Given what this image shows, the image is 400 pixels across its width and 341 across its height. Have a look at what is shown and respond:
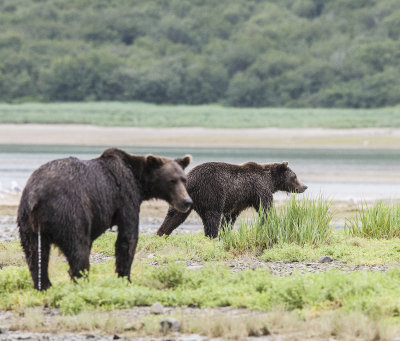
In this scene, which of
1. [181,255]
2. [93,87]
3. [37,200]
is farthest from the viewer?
[93,87]

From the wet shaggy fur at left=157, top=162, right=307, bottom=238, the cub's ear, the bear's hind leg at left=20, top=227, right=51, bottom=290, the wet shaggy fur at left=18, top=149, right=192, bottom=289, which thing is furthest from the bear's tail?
the wet shaggy fur at left=157, top=162, right=307, bottom=238

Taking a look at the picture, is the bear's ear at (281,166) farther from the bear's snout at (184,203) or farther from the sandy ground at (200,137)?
the sandy ground at (200,137)

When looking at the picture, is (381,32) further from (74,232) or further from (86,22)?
(74,232)

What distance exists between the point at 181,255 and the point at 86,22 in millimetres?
88856

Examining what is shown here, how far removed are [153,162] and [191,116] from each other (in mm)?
56100

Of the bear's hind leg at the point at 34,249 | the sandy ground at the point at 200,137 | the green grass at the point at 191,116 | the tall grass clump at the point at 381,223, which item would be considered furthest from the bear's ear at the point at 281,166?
the green grass at the point at 191,116

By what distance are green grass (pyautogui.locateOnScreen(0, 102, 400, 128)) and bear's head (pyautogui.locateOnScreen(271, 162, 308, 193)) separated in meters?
41.7

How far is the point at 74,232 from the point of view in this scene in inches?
334

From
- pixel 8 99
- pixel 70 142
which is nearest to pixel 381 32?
pixel 8 99

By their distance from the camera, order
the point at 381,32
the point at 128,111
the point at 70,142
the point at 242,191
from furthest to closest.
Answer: the point at 381,32 < the point at 128,111 < the point at 70,142 < the point at 242,191

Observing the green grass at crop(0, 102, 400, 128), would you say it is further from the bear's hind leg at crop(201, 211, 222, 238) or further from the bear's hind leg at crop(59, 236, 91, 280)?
the bear's hind leg at crop(59, 236, 91, 280)

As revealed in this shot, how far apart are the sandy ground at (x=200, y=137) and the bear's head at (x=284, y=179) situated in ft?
116

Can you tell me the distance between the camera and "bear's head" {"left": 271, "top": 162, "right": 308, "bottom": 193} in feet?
46.9

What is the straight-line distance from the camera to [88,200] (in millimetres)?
8727
